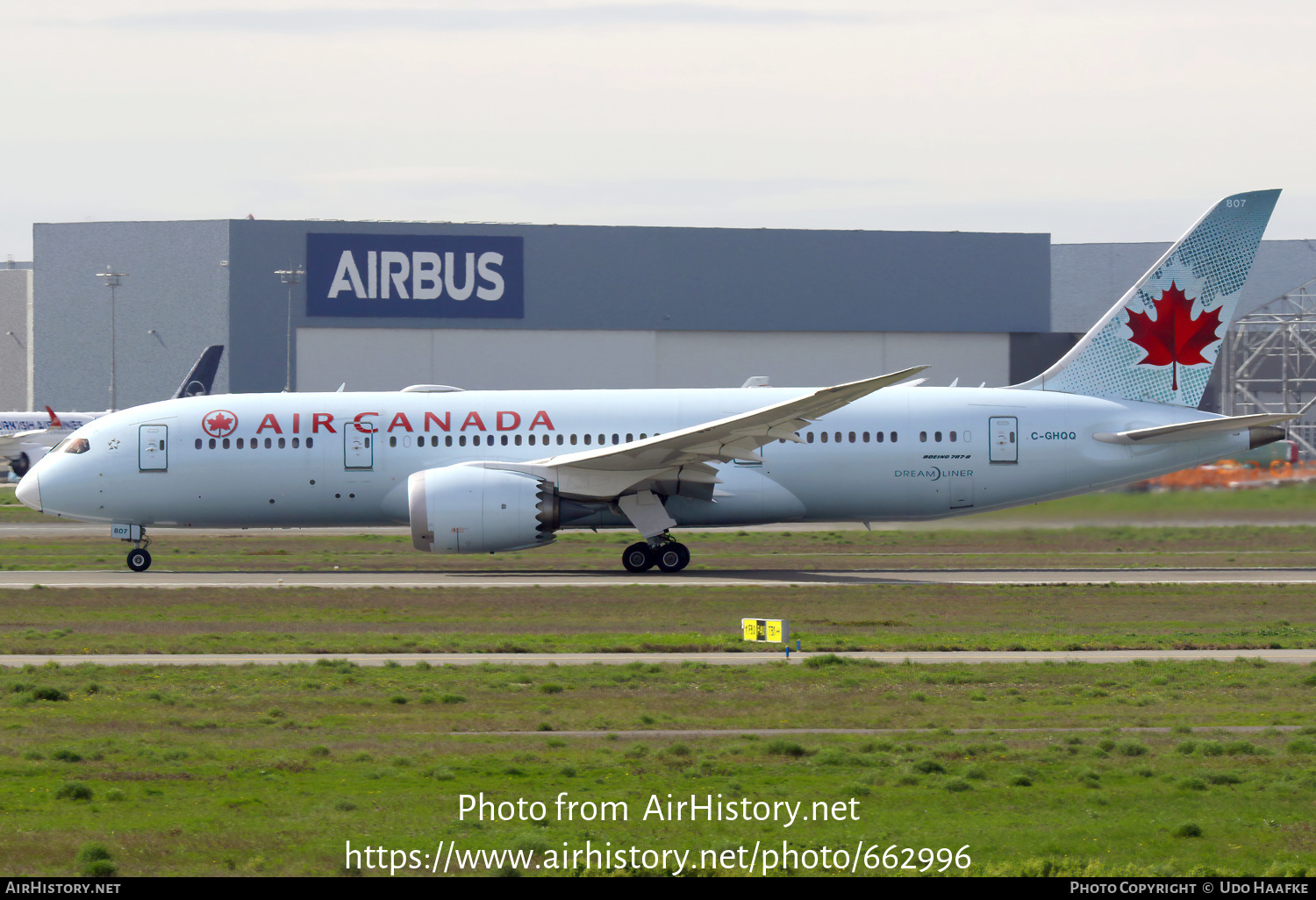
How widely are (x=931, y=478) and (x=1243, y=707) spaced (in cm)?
1577

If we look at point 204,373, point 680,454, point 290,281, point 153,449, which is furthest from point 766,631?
point 290,281

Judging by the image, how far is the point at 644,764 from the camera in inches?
466

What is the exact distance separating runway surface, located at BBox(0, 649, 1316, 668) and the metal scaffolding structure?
5252cm

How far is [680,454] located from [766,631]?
9.74 metres

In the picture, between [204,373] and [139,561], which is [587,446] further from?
[204,373]

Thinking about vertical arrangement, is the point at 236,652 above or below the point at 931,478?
below

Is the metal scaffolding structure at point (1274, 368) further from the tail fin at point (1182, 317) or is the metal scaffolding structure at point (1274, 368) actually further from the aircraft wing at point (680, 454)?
the aircraft wing at point (680, 454)

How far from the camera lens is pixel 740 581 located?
1086 inches

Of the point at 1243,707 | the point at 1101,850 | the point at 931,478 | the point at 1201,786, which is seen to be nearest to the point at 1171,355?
the point at 931,478

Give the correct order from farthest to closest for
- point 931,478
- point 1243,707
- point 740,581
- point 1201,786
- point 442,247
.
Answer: point 442,247 < point 931,478 < point 740,581 < point 1243,707 < point 1201,786

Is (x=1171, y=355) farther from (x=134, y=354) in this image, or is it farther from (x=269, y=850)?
(x=134, y=354)

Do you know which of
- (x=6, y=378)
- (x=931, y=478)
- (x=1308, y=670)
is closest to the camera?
(x=1308, y=670)

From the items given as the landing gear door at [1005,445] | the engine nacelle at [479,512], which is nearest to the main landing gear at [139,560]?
the engine nacelle at [479,512]

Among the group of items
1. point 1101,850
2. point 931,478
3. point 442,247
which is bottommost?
point 1101,850
